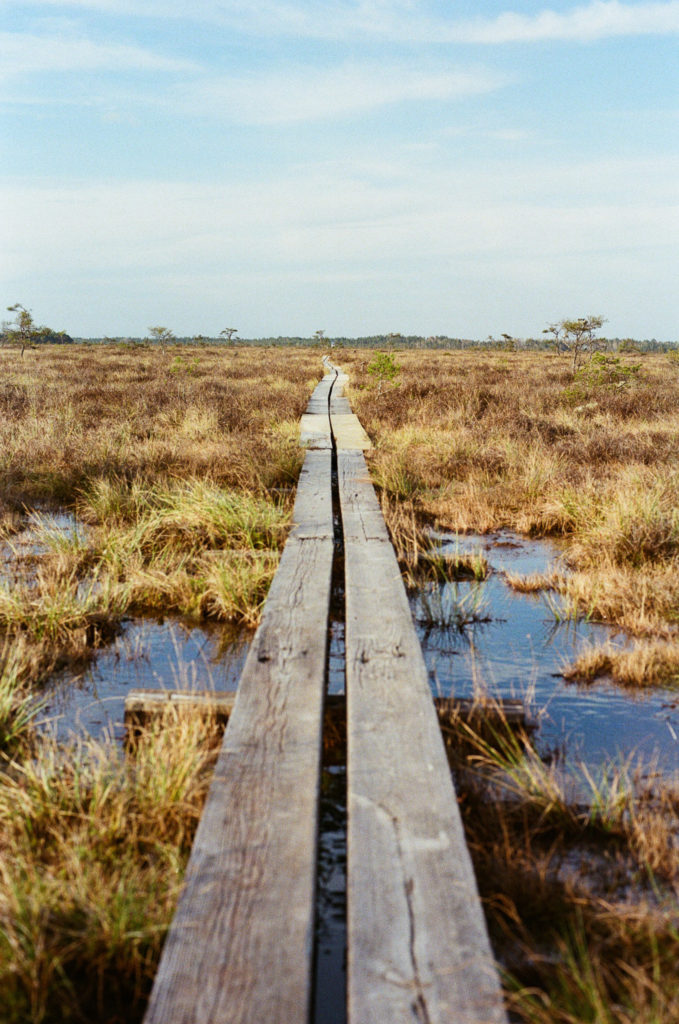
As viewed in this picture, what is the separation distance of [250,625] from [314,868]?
2.50 m

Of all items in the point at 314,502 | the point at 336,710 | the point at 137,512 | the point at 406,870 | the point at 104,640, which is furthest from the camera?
the point at 314,502

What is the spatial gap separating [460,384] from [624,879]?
1617 cm

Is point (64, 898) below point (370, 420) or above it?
below

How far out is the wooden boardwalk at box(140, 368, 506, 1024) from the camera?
1.53 meters

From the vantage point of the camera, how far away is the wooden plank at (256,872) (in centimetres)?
153

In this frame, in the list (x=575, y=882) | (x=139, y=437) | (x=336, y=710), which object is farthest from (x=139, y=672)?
(x=139, y=437)

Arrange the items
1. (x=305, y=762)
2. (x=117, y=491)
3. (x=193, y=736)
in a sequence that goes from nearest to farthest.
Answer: (x=305, y=762) → (x=193, y=736) → (x=117, y=491)

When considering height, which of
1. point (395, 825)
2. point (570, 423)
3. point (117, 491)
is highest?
point (570, 423)

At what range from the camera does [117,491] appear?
6.77 m

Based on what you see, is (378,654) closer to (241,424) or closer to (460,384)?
(241,424)

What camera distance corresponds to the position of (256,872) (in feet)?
6.18

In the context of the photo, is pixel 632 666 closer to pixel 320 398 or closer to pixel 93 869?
pixel 93 869

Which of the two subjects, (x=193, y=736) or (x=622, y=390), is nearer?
(x=193, y=736)

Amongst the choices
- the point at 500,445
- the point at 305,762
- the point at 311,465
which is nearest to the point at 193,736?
the point at 305,762
